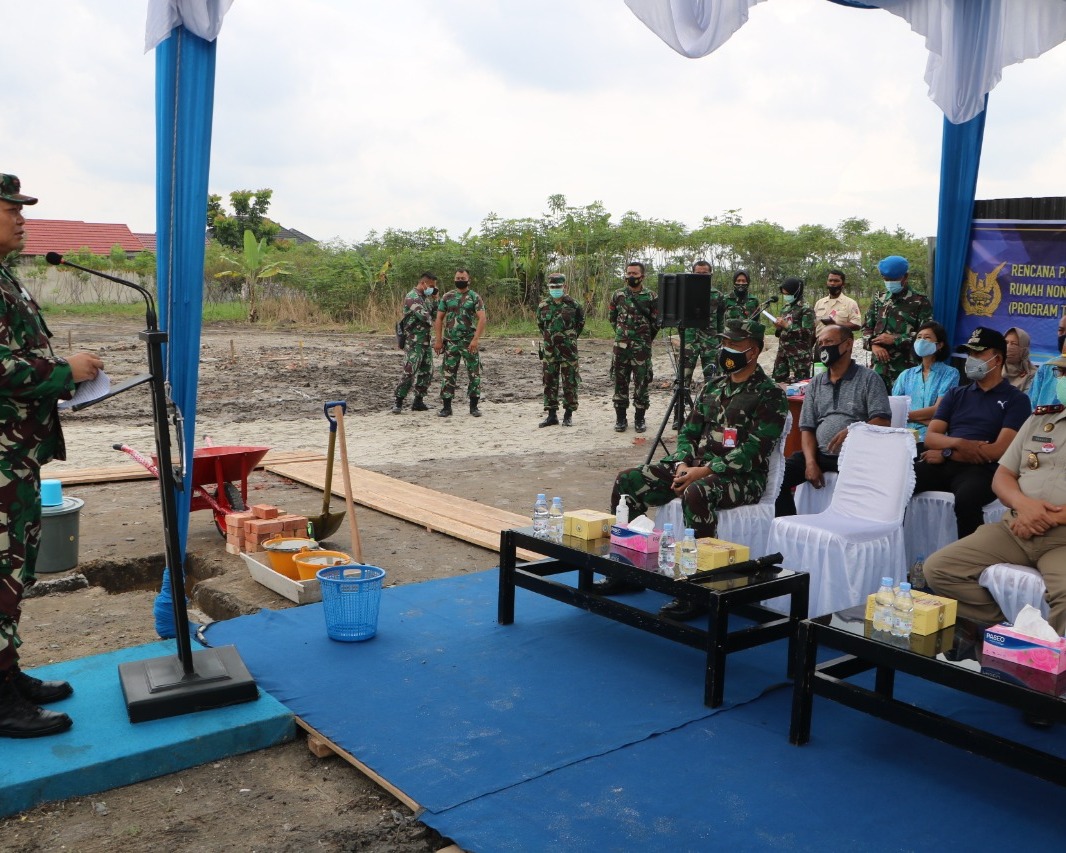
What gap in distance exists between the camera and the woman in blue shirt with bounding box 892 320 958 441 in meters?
5.95

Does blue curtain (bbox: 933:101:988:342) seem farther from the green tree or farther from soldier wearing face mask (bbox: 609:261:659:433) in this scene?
the green tree

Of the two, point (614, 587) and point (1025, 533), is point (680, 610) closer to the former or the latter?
point (614, 587)

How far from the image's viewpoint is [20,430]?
301cm

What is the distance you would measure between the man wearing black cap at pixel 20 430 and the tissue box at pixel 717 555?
7.79 feet

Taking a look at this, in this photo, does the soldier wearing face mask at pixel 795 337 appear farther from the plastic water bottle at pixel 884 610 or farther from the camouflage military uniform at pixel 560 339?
the plastic water bottle at pixel 884 610

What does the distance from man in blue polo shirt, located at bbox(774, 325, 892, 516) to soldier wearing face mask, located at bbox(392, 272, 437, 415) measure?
22.5 feet

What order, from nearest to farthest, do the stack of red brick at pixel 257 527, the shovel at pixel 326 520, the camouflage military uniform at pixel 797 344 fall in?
1. the stack of red brick at pixel 257 527
2. the shovel at pixel 326 520
3. the camouflage military uniform at pixel 797 344

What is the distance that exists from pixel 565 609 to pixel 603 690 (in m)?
1.02

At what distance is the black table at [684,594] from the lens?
11.5 feet

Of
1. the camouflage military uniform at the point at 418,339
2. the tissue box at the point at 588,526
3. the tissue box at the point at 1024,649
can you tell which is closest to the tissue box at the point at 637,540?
the tissue box at the point at 588,526

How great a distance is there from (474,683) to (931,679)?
1.66 m

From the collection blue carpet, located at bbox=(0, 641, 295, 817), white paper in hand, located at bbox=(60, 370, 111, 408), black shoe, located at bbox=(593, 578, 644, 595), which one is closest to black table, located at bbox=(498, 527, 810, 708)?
black shoe, located at bbox=(593, 578, 644, 595)

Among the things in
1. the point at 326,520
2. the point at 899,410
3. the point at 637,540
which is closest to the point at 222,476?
the point at 326,520

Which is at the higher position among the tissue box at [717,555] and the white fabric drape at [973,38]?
the white fabric drape at [973,38]
